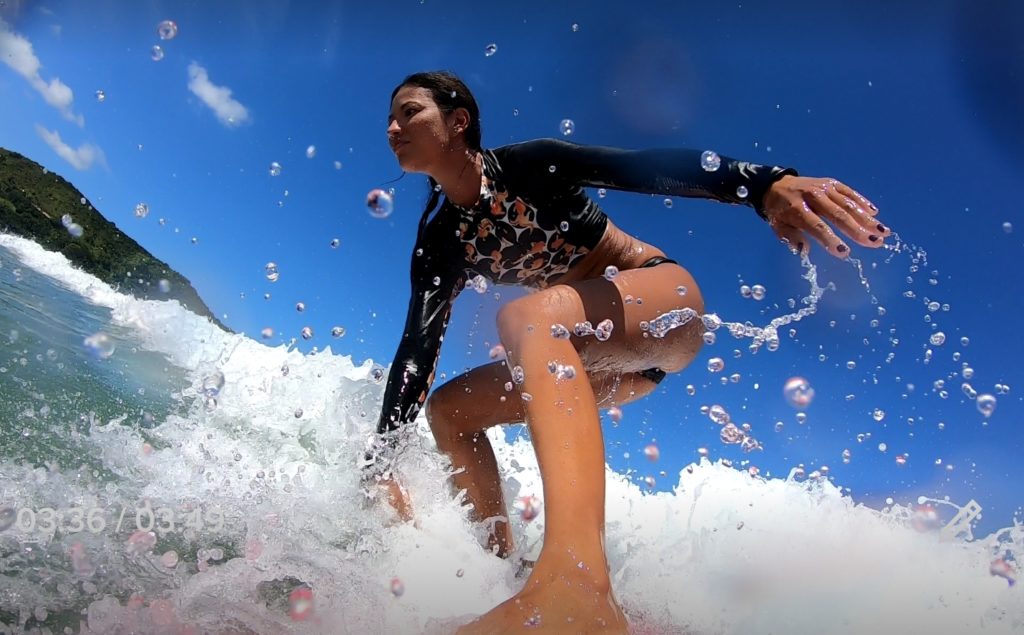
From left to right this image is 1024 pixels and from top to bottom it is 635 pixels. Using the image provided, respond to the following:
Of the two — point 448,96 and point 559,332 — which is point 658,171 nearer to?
point 559,332

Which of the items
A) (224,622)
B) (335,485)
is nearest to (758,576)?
(335,485)

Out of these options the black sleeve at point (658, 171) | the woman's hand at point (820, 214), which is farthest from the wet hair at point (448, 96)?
the woman's hand at point (820, 214)

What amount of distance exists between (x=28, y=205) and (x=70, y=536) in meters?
24.4

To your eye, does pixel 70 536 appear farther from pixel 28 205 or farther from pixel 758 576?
pixel 28 205

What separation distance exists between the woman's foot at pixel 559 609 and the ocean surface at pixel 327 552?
1.05ft

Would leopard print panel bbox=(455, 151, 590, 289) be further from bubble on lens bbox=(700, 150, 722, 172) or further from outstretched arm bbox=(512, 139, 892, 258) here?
bubble on lens bbox=(700, 150, 722, 172)

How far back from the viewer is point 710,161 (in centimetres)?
152

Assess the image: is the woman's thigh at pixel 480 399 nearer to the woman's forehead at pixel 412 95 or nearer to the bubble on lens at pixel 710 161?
the bubble on lens at pixel 710 161

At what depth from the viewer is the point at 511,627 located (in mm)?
958

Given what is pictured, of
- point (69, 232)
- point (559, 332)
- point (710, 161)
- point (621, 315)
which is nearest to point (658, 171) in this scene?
point (710, 161)

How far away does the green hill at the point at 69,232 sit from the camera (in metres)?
16.8

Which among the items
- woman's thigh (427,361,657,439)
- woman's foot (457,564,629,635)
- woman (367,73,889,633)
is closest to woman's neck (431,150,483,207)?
woman (367,73,889,633)

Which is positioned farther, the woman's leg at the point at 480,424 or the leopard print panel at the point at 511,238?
the woman's leg at the point at 480,424

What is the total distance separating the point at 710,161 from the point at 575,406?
2.36ft
